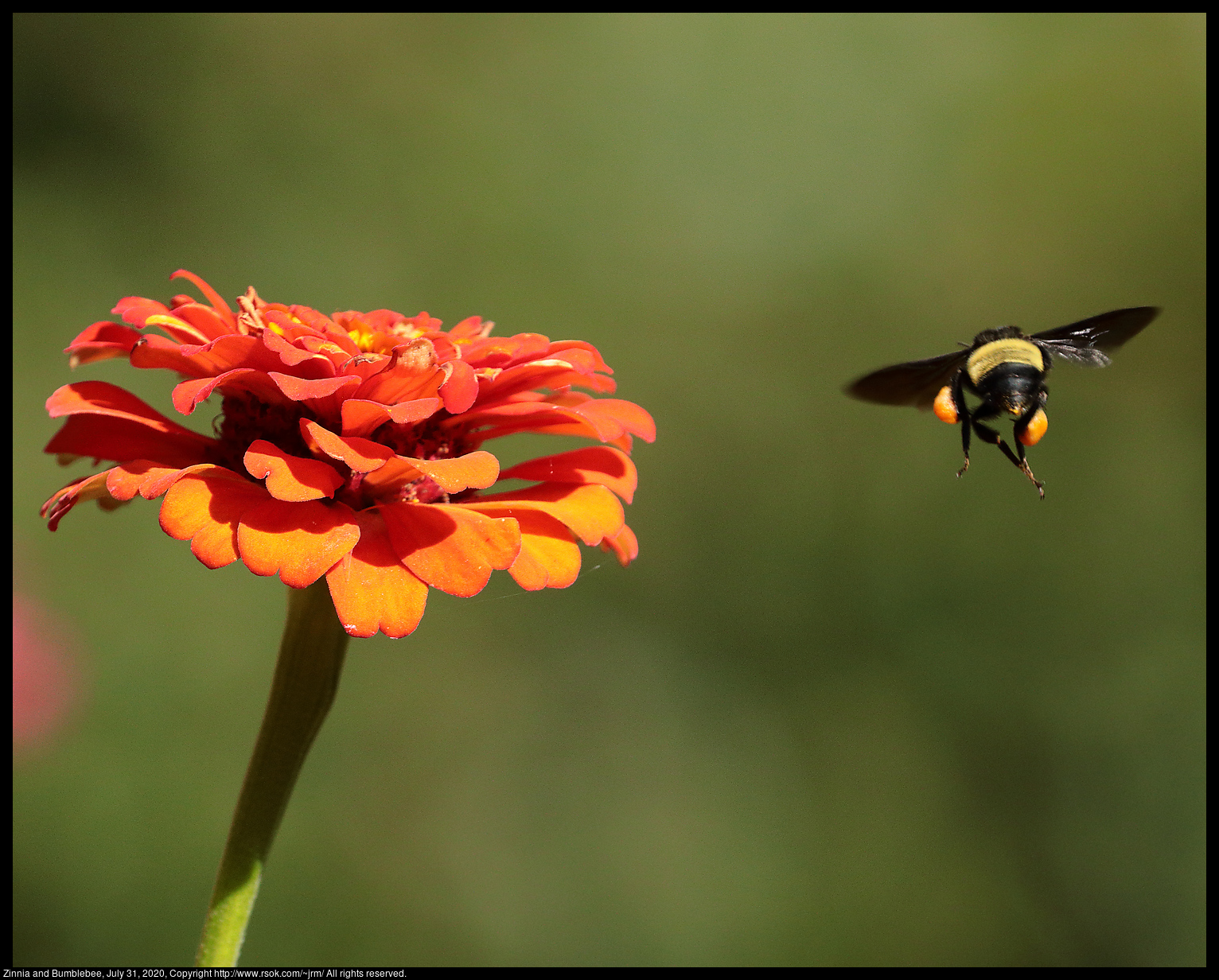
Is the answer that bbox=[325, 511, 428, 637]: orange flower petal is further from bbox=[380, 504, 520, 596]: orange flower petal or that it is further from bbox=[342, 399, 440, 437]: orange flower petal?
bbox=[342, 399, 440, 437]: orange flower petal

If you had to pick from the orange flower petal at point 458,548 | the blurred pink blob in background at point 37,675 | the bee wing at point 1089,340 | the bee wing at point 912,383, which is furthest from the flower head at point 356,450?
the blurred pink blob in background at point 37,675

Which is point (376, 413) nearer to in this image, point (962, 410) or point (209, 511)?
point (209, 511)

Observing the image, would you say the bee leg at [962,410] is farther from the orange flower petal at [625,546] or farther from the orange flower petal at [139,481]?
the orange flower petal at [139,481]

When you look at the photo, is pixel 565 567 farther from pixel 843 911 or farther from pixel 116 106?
pixel 116 106

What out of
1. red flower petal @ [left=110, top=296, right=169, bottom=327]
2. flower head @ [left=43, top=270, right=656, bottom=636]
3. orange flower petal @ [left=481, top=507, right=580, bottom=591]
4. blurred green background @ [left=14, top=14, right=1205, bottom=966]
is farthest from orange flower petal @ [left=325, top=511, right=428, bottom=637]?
blurred green background @ [left=14, top=14, right=1205, bottom=966]

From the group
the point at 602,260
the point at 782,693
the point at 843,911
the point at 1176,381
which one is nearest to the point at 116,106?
the point at 602,260

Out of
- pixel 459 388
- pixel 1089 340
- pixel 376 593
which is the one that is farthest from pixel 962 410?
pixel 376 593
